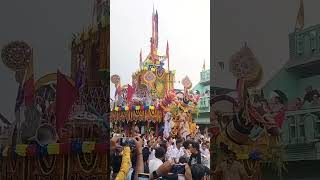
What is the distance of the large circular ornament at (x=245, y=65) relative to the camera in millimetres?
6012

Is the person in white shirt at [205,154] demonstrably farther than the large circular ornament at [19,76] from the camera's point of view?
Yes

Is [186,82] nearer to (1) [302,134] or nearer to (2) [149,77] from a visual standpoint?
(2) [149,77]

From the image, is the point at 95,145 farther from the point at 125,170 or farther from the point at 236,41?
the point at 125,170

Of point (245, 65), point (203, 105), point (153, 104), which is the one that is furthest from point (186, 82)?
point (245, 65)

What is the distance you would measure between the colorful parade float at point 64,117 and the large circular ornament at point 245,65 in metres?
1.61

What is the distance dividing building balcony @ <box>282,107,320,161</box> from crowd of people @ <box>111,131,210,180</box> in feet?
11.4

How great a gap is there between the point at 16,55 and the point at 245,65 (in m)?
3.04

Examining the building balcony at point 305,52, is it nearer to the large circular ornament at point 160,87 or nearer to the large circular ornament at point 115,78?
the large circular ornament at point 115,78

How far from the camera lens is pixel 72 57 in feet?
21.5

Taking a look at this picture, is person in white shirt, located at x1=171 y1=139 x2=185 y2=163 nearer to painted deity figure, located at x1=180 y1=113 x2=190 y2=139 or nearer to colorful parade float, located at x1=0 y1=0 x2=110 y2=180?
painted deity figure, located at x1=180 y1=113 x2=190 y2=139

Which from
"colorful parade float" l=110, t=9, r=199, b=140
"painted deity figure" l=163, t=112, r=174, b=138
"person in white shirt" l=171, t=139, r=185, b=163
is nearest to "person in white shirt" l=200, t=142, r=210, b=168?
"person in white shirt" l=171, t=139, r=185, b=163

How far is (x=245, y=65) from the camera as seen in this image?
238 inches

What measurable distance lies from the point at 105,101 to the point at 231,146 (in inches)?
65.2

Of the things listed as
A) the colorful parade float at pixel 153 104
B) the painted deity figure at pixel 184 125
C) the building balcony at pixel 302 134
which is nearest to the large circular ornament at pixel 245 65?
the building balcony at pixel 302 134
